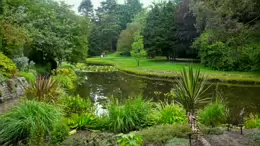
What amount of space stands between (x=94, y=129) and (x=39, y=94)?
2.15 metres

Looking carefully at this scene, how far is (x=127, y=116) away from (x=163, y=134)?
4.01ft

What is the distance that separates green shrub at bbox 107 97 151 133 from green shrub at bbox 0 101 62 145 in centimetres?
122

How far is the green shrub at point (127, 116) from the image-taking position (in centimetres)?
577

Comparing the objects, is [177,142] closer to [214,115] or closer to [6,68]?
[214,115]

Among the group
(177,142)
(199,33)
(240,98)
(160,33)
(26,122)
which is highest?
(160,33)

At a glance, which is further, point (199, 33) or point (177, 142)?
point (199, 33)

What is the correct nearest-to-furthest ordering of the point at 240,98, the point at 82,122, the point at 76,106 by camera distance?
1. the point at 82,122
2. the point at 76,106
3. the point at 240,98

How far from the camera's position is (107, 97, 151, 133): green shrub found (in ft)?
18.9

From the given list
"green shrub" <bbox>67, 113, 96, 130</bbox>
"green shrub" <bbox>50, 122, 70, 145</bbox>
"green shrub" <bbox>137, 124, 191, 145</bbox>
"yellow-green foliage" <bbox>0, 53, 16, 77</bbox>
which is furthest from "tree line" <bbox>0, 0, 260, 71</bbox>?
"green shrub" <bbox>50, 122, 70, 145</bbox>

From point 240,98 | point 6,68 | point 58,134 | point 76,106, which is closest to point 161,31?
point 240,98

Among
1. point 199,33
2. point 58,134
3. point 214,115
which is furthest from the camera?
point 199,33

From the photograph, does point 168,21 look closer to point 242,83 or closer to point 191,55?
point 191,55

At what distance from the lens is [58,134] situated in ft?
15.7

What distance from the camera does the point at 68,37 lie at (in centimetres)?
1861
